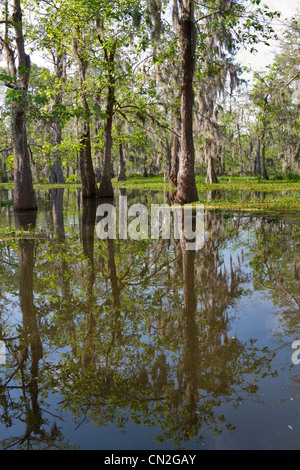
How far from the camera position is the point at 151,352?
3859 millimetres

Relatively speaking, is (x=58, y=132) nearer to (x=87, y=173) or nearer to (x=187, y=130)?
(x=187, y=130)

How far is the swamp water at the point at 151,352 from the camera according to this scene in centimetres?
276

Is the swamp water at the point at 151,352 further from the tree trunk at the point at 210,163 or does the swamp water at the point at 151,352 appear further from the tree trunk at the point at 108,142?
the tree trunk at the point at 210,163

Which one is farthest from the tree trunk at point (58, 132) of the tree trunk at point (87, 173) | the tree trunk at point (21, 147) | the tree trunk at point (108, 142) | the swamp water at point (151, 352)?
the swamp water at point (151, 352)

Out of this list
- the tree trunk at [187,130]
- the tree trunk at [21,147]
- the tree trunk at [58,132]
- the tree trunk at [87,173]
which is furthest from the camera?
the tree trunk at [87,173]

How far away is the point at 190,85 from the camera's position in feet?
54.1

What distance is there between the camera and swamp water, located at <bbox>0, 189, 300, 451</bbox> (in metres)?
2.76

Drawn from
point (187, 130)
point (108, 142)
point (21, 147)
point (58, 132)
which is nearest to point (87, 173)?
point (108, 142)

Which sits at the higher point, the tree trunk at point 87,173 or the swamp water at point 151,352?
the tree trunk at point 87,173

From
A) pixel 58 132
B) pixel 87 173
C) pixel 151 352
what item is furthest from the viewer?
pixel 87 173

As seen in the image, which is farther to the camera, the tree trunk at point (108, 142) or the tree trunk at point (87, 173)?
the tree trunk at point (87, 173)

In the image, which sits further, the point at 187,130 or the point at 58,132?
the point at 187,130

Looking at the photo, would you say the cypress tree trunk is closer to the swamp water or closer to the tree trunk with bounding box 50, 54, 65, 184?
the tree trunk with bounding box 50, 54, 65, 184
